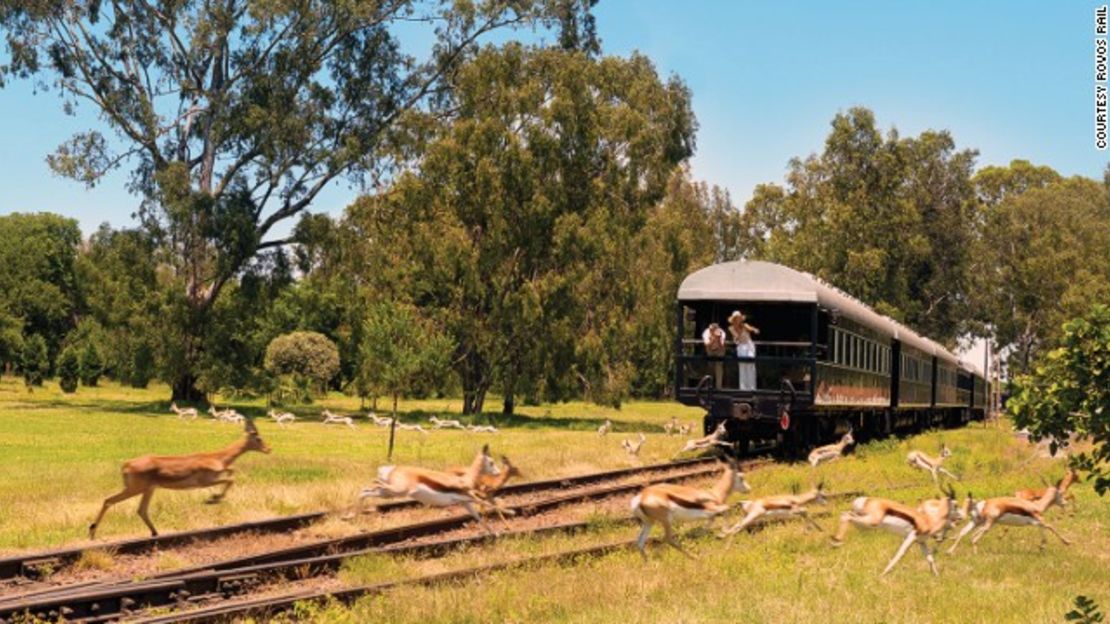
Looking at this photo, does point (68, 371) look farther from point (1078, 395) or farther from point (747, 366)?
point (1078, 395)

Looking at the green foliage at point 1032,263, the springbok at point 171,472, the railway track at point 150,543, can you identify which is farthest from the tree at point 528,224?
the springbok at point 171,472

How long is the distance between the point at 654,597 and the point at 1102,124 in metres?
12.7

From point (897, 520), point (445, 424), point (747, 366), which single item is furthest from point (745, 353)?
point (445, 424)

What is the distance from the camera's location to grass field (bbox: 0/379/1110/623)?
31.2 feet

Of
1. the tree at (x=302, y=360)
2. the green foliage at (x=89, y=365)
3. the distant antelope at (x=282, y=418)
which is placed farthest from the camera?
the green foliage at (x=89, y=365)

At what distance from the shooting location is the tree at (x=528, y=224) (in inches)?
1746

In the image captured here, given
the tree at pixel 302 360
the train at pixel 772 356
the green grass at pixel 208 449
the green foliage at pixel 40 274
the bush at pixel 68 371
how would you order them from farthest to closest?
the green foliage at pixel 40 274
the bush at pixel 68 371
the tree at pixel 302 360
the train at pixel 772 356
the green grass at pixel 208 449

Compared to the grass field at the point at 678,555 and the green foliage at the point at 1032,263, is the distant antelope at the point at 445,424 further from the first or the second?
the green foliage at the point at 1032,263

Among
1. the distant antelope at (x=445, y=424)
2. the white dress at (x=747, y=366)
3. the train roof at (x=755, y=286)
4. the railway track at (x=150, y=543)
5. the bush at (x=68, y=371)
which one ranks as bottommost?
the railway track at (x=150, y=543)

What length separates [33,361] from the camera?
73625 millimetres

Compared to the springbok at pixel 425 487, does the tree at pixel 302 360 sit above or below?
above

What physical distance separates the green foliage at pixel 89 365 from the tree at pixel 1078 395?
69388mm

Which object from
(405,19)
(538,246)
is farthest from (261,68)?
(538,246)

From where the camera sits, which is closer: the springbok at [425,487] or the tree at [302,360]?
the springbok at [425,487]
